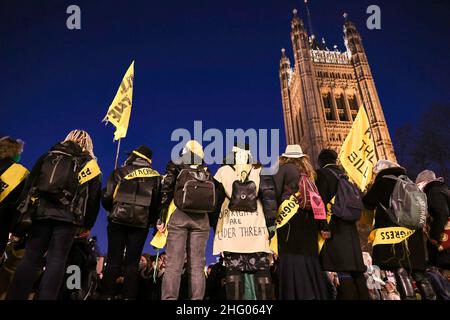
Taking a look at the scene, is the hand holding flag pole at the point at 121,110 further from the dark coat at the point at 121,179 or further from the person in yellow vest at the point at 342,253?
the person in yellow vest at the point at 342,253

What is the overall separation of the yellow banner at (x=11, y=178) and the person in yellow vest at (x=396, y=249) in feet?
12.2

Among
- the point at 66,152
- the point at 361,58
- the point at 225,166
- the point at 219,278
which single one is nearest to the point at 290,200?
the point at 225,166

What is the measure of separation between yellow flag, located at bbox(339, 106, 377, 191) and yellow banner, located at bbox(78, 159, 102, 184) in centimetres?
350

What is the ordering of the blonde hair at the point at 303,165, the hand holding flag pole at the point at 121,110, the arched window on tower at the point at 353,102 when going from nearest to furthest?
the blonde hair at the point at 303,165, the hand holding flag pole at the point at 121,110, the arched window on tower at the point at 353,102

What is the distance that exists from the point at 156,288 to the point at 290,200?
2841 mm

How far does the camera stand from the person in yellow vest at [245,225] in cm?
304

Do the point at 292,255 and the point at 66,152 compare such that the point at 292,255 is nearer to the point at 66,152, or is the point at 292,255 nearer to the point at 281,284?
the point at 281,284

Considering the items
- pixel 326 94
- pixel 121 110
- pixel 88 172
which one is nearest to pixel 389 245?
pixel 88 172

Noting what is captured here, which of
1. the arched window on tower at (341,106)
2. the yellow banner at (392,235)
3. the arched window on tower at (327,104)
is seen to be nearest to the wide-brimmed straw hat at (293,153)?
the yellow banner at (392,235)

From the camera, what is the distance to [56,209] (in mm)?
2816

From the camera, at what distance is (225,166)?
3.59 metres

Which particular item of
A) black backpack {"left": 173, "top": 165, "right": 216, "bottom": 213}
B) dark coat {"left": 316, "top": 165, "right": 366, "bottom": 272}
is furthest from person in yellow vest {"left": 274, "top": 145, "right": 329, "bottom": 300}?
black backpack {"left": 173, "top": 165, "right": 216, "bottom": 213}

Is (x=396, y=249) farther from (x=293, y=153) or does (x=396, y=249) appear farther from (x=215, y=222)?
(x=215, y=222)

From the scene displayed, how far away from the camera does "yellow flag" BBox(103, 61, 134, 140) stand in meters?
5.62
